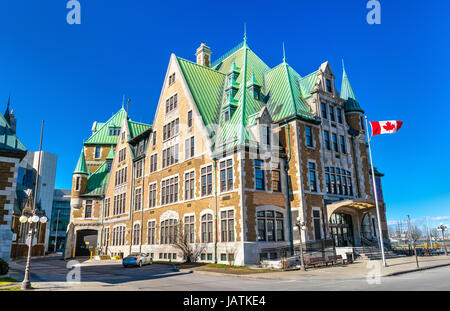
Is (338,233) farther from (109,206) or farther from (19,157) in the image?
(109,206)

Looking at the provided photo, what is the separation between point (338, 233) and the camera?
32.7 m

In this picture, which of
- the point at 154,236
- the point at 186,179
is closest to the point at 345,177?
the point at 186,179

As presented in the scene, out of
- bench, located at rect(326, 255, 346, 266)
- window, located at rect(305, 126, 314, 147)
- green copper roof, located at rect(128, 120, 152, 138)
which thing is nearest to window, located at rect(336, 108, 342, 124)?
window, located at rect(305, 126, 314, 147)

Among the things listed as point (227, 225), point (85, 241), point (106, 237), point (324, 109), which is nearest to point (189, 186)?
point (227, 225)

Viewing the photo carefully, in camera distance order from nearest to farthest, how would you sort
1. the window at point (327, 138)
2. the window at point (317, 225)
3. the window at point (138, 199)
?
the window at point (317, 225), the window at point (327, 138), the window at point (138, 199)

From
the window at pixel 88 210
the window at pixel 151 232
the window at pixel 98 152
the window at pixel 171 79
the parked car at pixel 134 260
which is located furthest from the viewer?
the window at pixel 98 152

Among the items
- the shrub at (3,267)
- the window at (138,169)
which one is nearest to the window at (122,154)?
the window at (138,169)

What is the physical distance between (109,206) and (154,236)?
48.4ft

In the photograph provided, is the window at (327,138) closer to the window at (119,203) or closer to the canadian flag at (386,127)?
the canadian flag at (386,127)

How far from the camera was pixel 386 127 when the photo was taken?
85.9ft

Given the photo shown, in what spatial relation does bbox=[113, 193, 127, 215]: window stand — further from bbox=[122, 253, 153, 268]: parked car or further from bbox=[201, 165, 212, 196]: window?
bbox=[201, 165, 212, 196]: window

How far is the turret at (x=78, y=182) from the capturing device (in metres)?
51.6

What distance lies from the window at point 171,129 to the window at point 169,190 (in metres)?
5.04

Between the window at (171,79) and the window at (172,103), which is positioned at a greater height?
the window at (171,79)
